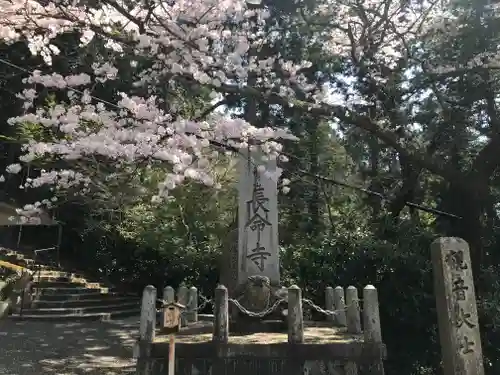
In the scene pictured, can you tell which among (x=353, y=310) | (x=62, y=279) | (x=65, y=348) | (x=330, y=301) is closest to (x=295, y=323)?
(x=353, y=310)

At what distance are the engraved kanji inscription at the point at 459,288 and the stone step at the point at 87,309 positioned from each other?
36.6ft

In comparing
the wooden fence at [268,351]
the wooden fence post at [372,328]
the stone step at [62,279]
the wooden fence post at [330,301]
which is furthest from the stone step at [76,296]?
the wooden fence post at [372,328]

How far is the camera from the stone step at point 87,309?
12.5 meters

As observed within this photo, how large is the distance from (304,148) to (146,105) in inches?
303

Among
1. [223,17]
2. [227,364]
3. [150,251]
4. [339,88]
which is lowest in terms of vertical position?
[227,364]

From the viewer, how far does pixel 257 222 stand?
7.88 m

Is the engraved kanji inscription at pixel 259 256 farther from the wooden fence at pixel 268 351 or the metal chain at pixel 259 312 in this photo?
the wooden fence at pixel 268 351

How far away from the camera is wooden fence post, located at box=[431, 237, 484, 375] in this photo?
429cm

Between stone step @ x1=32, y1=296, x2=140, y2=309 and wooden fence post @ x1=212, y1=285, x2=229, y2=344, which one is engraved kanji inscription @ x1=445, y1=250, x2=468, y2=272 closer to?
wooden fence post @ x1=212, y1=285, x2=229, y2=344

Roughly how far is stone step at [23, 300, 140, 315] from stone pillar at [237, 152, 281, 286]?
7274mm

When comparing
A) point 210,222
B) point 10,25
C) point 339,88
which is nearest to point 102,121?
point 10,25

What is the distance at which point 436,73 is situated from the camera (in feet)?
31.6

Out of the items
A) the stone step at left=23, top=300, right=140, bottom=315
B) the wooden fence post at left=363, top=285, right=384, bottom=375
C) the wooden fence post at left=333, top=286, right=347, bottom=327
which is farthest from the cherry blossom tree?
the stone step at left=23, top=300, right=140, bottom=315

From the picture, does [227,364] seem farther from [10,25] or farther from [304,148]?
[304,148]
